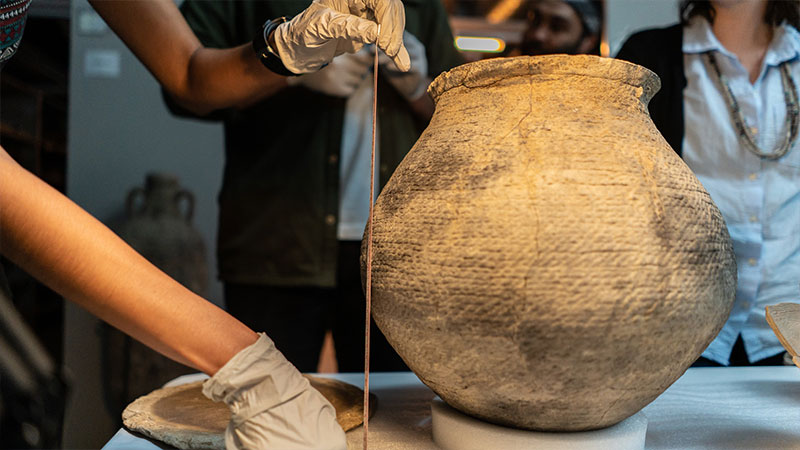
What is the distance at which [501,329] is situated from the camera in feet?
2.82

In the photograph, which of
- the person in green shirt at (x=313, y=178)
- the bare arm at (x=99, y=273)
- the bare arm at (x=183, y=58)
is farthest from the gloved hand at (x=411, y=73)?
the bare arm at (x=99, y=273)

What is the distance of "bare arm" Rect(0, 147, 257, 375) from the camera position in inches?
33.6

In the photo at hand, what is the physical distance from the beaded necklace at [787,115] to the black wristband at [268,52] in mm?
1164

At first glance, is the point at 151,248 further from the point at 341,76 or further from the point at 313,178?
the point at 341,76

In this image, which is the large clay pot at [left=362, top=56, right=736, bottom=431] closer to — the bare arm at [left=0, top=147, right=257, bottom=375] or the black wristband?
the bare arm at [left=0, top=147, right=257, bottom=375]

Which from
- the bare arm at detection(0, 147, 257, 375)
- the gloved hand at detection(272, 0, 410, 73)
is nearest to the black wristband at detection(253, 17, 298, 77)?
the gloved hand at detection(272, 0, 410, 73)

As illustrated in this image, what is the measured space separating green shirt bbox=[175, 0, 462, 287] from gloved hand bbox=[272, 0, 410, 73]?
53cm

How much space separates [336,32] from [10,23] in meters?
0.60

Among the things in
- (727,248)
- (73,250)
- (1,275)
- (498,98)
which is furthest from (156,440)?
(727,248)

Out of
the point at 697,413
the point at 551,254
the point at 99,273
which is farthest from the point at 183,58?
the point at 697,413

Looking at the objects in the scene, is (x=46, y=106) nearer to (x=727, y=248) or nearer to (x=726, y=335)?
(x=727, y=248)

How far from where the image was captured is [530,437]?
0.95 m

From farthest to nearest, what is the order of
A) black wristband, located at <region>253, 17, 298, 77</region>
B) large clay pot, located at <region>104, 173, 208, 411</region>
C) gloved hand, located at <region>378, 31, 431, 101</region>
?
1. large clay pot, located at <region>104, 173, 208, 411</region>
2. gloved hand, located at <region>378, 31, 431, 101</region>
3. black wristband, located at <region>253, 17, 298, 77</region>

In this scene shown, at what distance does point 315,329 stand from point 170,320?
104 cm
